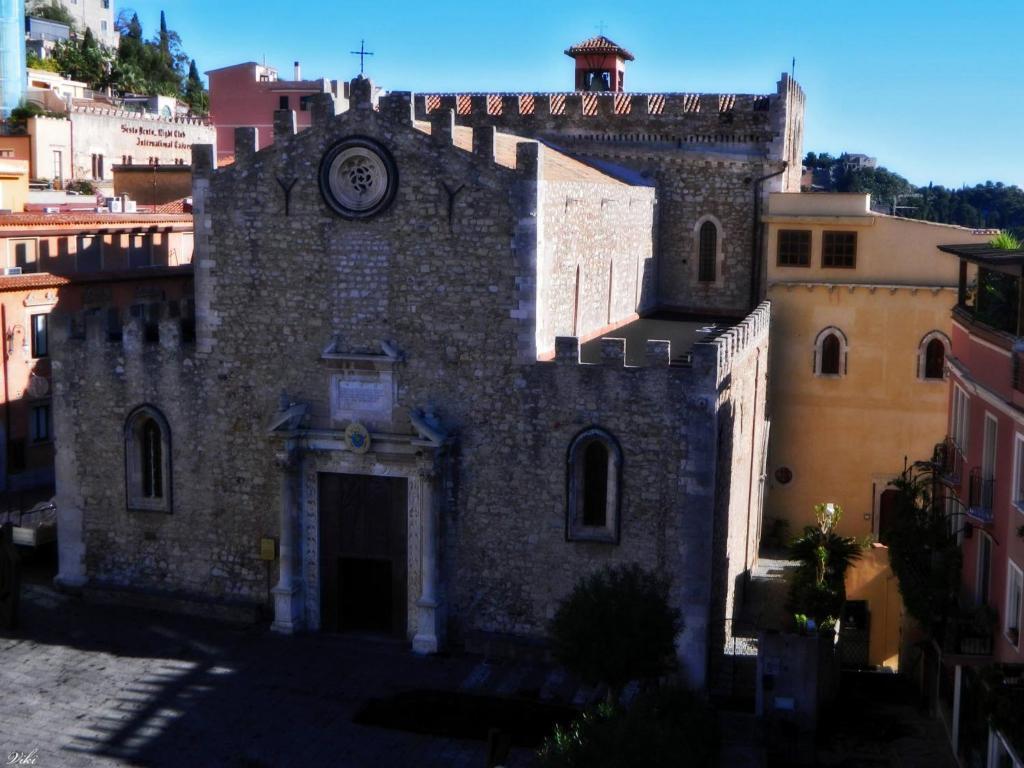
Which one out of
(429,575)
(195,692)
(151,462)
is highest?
(151,462)

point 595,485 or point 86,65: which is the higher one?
point 86,65

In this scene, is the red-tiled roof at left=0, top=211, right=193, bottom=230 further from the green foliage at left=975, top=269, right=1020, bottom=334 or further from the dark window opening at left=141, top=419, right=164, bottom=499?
the green foliage at left=975, top=269, right=1020, bottom=334

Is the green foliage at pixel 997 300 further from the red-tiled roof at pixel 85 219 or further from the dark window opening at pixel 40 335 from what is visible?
the red-tiled roof at pixel 85 219

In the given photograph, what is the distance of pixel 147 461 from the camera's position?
1049 inches

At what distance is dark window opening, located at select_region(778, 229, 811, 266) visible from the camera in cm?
3447

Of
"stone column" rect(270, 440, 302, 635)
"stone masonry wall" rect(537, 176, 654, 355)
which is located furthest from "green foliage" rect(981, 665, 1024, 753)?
"stone column" rect(270, 440, 302, 635)

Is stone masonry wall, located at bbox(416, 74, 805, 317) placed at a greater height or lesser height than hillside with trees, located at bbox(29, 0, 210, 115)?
lesser

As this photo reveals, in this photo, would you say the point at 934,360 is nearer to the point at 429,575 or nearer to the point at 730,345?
the point at 730,345

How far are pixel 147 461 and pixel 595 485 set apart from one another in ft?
32.6

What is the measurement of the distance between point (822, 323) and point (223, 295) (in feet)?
56.6

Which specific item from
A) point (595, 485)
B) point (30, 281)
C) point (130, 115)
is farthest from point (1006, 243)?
point (130, 115)

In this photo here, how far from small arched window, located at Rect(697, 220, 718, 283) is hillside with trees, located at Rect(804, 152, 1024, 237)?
3656cm

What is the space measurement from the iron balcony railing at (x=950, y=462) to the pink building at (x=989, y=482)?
0.03 metres

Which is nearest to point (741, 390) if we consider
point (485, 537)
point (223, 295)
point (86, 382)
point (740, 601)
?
point (740, 601)
